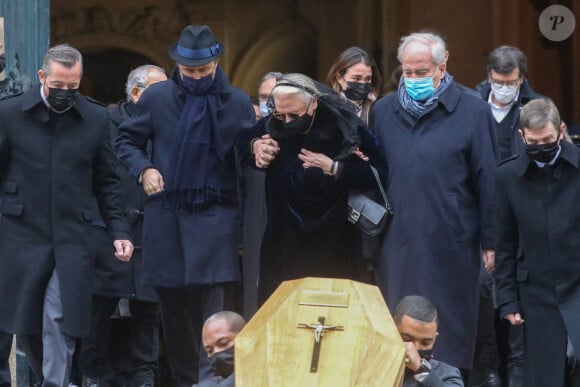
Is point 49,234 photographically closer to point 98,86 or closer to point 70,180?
point 70,180

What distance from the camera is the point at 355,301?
310 inches

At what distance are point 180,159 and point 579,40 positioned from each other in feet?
19.9

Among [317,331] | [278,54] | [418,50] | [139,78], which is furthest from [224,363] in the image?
[278,54]

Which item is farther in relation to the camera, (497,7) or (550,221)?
(497,7)

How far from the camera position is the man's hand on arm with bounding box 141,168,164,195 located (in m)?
9.96

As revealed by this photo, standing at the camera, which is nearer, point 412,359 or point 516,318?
point 412,359

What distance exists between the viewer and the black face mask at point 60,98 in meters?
9.81

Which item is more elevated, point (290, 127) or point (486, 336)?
point (290, 127)

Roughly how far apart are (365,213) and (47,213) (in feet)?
5.21

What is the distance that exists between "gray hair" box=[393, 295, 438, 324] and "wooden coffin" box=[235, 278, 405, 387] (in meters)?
0.86

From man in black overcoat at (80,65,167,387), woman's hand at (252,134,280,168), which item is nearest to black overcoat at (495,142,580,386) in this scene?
woman's hand at (252,134,280,168)

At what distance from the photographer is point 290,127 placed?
31.5 feet

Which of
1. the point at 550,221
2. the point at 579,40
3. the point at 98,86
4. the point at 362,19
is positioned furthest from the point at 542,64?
the point at 550,221

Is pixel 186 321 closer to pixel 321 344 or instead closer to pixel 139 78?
pixel 139 78
